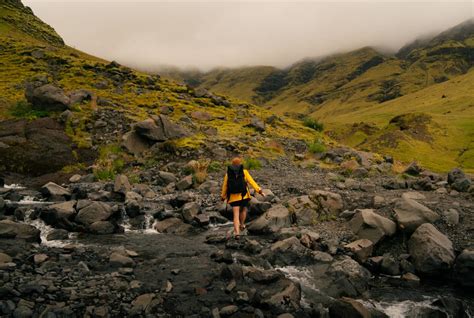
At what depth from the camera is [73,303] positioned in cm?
1282

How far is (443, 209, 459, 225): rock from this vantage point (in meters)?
21.6

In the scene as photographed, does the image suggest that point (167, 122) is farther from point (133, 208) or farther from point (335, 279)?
point (335, 279)

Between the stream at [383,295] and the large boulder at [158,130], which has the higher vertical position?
the large boulder at [158,130]

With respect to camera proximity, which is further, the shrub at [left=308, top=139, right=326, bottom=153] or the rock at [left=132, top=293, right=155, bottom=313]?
the shrub at [left=308, top=139, right=326, bottom=153]

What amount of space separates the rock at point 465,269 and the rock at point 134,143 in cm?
3093

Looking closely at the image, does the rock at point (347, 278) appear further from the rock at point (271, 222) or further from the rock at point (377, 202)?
the rock at point (377, 202)

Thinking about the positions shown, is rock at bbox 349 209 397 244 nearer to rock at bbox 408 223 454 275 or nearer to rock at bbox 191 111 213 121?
rock at bbox 408 223 454 275

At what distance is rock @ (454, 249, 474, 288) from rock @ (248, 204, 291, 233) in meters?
9.31

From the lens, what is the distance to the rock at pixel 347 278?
625 inches

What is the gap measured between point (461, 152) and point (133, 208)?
114282 millimetres

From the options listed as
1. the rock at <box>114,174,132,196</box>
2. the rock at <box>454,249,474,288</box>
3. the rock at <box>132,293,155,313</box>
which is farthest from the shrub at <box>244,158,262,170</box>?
the rock at <box>132,293,155,313</box>

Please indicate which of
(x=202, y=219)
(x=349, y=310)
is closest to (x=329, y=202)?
(x=202, y=219)

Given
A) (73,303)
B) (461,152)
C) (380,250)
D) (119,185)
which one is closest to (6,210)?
(119,185)

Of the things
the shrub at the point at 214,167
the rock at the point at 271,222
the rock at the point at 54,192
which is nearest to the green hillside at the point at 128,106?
the shrub at the point at 214,167
